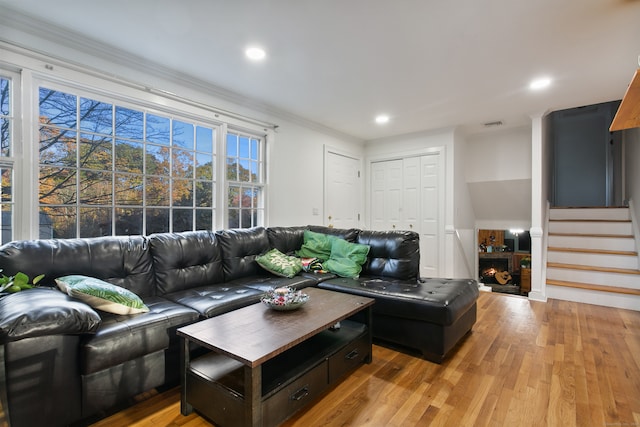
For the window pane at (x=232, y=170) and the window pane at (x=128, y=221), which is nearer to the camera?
the window pane at (x=128, y=221)

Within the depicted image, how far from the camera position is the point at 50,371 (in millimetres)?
1428

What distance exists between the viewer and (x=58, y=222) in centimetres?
236

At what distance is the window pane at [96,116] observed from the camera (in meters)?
2.48

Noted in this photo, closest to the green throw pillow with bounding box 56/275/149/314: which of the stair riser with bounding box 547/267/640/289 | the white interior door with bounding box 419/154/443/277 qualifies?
the white interior door with bounding box 419/154/443/277

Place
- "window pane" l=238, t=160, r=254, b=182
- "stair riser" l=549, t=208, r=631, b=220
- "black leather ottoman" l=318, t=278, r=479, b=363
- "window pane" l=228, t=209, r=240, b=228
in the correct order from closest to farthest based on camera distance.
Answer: "black leather ottoman" l=318, t=278, r=479, b=363, "window pane" l=228, t=209, r=240, b=228, "window pane" l=238, t=160, r=254, b=182, "stair riser" l=549, t=208, r=631, b=220

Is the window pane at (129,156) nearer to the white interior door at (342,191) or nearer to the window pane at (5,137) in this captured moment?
the window pane at (5,137)

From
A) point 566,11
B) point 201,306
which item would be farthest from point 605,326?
point 201,306

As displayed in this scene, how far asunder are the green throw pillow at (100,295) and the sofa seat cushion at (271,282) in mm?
907

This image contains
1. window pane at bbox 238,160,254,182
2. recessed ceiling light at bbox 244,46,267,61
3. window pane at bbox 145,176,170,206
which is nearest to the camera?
recessed ceiling light at bbox 244,46,267,61

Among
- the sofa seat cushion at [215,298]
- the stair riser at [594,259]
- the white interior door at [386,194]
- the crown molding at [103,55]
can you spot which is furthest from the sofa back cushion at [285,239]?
the stair riser at [594,259]

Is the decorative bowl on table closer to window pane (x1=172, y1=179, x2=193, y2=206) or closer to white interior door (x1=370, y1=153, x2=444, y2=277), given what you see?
window pane (x1=172, y1=179, x2=193, y2=206)

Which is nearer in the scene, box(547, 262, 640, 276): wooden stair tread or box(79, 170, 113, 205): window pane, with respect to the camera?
box(79, 170, 113, 205): window pane

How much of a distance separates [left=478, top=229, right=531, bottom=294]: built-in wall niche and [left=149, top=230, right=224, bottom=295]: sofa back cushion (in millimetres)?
6254

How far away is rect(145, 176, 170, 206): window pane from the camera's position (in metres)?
2.87
